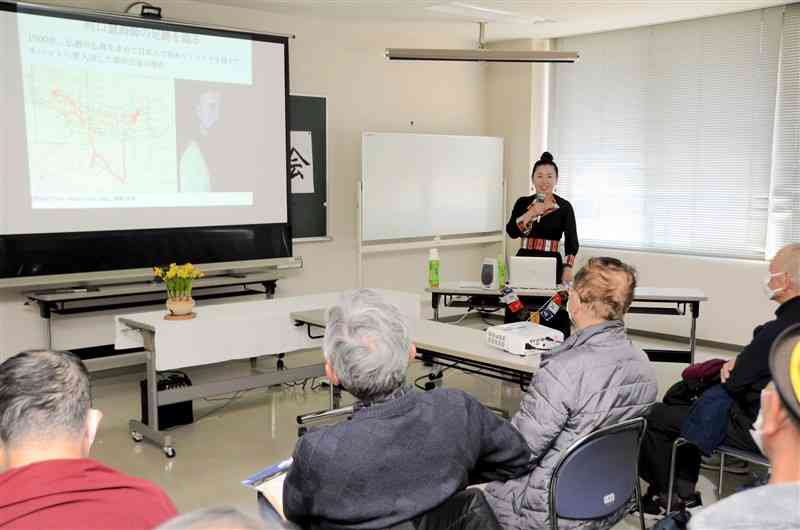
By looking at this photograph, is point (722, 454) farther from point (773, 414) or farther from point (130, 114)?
point (130, 114)

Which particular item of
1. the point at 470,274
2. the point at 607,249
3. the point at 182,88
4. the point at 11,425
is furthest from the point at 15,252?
the point at 607,249

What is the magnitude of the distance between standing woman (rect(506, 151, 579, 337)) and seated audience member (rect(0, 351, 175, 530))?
4153mm

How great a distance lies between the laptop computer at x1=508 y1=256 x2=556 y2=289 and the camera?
16.2 ft

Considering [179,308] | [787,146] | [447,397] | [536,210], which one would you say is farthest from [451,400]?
[787,146]

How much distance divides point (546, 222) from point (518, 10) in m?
1.73

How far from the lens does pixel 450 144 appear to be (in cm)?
715

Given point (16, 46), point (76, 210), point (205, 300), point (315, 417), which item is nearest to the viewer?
point (315, 417)

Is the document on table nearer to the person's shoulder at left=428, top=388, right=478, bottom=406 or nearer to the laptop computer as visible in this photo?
the person's shoulder at left=428, top=388, right=478, bottom=406

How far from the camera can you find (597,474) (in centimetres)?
226

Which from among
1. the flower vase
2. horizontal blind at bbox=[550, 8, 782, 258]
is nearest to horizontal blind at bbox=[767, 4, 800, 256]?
horizontal blind at bbox=[550, 8, 782, 258]

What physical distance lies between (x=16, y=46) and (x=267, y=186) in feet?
6.36

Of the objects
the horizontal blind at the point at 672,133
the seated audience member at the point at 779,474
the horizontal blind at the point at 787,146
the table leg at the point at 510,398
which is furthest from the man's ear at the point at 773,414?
the horizontal blind at the point at 672,133

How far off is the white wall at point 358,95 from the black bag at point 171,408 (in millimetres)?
1114

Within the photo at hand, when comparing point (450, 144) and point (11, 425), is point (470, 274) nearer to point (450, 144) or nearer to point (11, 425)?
point (450, 144)
